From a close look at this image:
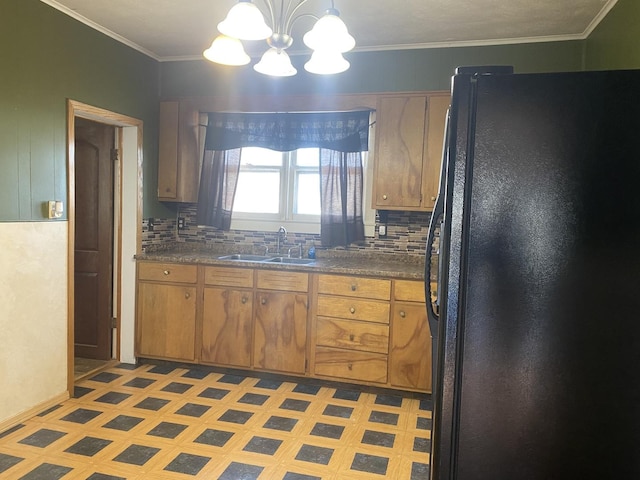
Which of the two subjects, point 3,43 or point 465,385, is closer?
point 465,385

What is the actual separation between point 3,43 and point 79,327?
2.31 meters

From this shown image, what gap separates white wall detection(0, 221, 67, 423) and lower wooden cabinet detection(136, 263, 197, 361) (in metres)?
0.72

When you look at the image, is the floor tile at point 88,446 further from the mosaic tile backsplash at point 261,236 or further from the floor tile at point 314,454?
the mosaic tile backsplash at point 261,236

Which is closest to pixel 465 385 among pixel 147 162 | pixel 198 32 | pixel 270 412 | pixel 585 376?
pixel 585 376

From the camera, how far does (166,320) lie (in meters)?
3.79

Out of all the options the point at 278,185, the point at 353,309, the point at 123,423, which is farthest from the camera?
the point at 278,185

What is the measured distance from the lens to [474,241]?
1.18 m

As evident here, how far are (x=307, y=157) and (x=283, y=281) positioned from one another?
44.3 inches

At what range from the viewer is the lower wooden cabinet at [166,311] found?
3.72 meters

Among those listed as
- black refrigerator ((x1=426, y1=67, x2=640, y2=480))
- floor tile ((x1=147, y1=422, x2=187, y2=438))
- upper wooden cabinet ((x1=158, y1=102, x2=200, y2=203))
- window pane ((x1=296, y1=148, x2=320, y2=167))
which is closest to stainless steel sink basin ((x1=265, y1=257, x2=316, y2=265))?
window pane ((x1=296, y1=148, x2=320, y2=167))

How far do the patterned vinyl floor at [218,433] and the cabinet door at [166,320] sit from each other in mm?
240

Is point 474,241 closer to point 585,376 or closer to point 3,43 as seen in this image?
point 585,376

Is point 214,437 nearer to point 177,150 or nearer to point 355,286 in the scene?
point 355,286

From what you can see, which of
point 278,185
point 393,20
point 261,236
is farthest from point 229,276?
point 393,20
